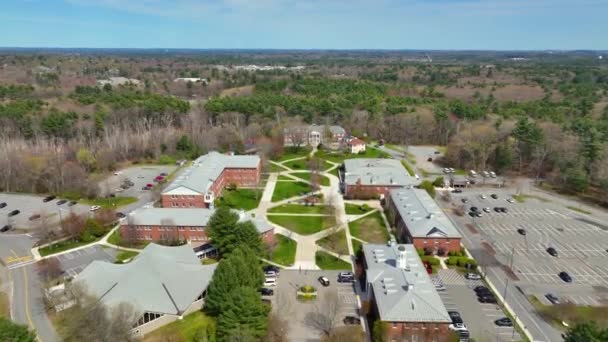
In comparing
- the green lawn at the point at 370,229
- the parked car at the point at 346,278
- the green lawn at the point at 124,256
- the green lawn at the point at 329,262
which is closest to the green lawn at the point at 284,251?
the green lawn at the point at 329,262

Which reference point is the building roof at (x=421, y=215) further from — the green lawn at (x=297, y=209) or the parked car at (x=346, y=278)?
the green lawn at (x=297, y=209)

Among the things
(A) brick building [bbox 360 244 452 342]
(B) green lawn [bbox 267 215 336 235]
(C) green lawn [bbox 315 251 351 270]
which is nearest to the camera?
(A) brick building [bbox 360 244 452 342]

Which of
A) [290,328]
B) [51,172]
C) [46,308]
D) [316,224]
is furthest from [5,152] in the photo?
[290,328]

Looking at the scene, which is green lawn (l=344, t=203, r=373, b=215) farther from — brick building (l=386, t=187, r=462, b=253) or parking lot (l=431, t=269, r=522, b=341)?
parking lot (l=431, t=269, r=522, b=341)

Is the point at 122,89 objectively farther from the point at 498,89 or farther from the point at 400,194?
the point at 498,89

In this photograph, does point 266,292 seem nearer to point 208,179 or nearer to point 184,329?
point 184,329

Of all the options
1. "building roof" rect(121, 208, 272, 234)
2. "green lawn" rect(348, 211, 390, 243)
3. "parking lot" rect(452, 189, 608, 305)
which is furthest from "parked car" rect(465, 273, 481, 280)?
"building roof" rect(121, 208, 272, 234)

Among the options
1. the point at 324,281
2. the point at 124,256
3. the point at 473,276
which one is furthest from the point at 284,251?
the point at 473,276
